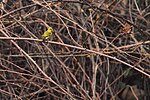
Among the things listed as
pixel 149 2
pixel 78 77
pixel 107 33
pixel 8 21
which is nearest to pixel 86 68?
pixel 78 77

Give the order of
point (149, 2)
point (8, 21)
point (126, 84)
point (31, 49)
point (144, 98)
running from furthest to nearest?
point (149, 2)
point (126, 84)
point (144, 98)
point (31, 49)
point (8, 21)

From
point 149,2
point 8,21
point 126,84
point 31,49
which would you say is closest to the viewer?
point 8,21

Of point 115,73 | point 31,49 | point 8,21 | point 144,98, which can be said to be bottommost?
point 144,98

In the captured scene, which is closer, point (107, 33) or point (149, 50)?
point (149, 50)

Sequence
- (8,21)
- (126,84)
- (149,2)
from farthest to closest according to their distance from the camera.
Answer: (149,2) → (126,84) → (8,21)

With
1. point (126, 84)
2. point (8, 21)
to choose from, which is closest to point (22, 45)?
point (8, 21)

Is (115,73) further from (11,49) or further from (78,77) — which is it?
(11,49)

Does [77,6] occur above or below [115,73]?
above

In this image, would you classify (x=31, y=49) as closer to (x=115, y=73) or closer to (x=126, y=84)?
(x=115, y=73)

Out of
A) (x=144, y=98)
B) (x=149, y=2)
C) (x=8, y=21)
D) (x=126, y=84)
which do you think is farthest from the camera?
(x=149, y=2)
